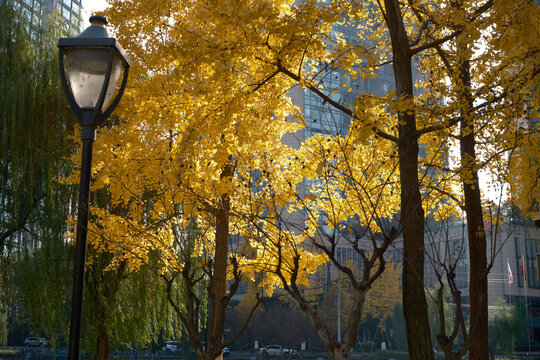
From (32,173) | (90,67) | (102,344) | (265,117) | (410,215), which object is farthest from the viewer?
(102,344)

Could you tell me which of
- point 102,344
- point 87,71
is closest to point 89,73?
point 87,71

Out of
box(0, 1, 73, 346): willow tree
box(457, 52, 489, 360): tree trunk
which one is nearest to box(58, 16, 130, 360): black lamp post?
box(457, 52, 489, 360): tree trunk

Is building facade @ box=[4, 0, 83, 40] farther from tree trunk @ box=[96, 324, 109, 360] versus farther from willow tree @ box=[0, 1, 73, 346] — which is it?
tree trunk @ box=[96, 324, 109, 360]

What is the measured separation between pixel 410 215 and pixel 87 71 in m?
3.48

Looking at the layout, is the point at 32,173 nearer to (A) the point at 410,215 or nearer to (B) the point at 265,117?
(B) the point at 265,117

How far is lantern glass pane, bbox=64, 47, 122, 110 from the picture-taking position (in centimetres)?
364

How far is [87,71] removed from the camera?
12.0 feet

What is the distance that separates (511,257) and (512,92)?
164 feet

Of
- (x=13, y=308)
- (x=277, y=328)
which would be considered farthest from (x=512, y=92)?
(x=277, y=328)

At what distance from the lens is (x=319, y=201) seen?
922cm

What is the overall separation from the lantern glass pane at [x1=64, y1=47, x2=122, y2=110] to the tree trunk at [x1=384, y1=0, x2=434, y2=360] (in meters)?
3.13

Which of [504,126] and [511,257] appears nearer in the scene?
[504,126]

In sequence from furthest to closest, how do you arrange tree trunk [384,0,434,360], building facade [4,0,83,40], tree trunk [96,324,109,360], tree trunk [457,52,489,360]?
1. building facade [4,0,83,40]
2. tree trunk [96,324,109,360]
3. tree trunk [457,52,489,360]
4. tree trunk [384,0,434,360]

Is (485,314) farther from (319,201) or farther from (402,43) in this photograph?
(402,43)
